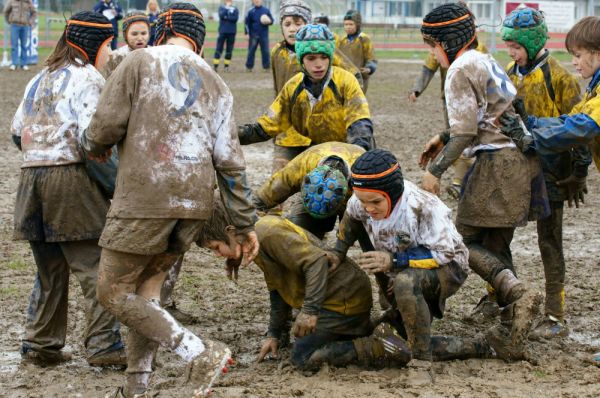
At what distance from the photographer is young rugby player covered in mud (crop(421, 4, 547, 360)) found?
228 inches

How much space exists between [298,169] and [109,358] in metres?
1.61

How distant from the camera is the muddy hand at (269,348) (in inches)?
224

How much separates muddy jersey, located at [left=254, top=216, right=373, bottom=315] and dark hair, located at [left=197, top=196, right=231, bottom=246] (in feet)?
1.69

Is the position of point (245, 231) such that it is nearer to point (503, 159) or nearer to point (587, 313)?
point (503, 159)

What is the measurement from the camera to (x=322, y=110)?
275 inches

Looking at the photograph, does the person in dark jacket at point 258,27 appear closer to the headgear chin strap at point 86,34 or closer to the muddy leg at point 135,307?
the headgear chin strap at point 86,34

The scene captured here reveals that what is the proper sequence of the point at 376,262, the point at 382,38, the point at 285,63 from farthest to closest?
the point at 382,38, the point at 285,63, the point at 376,262

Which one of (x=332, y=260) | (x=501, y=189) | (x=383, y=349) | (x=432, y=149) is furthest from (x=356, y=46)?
(x=383, y=349)

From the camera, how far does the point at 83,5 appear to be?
33.5 metres

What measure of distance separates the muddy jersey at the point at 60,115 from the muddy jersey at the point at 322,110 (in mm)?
1887

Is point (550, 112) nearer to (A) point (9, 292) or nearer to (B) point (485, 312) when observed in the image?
(B) point (485, 312)

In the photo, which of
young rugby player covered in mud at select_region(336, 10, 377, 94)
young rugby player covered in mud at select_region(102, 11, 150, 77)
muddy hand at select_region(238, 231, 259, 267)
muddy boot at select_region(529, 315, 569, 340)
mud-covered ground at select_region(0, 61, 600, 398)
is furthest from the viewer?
young rugby player covered in mud at select_region(336, 10, 377, 94)

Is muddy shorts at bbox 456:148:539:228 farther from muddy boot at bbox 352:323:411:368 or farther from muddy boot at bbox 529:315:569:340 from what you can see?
muddy boot at bbox 352:323:411:368

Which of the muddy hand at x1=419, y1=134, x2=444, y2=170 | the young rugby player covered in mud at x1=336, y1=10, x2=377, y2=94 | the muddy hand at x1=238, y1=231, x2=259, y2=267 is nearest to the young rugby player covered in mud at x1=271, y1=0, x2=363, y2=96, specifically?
the muddy hand at x1=419, y1=134, x2=444, y2=170
